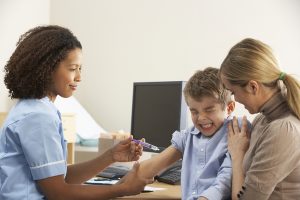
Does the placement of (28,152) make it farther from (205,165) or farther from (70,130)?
(70,130)

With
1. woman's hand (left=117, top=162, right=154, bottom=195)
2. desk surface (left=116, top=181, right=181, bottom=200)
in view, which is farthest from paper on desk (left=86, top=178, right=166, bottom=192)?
woman's hand (left=117, top=162, right=154, bottom=195)

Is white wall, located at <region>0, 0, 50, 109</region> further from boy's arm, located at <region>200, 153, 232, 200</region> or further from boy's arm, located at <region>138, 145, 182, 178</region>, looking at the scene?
boy's arm, located at <region>200, 153, 232, 200</region>

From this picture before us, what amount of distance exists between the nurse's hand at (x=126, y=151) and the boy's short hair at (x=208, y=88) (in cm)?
34

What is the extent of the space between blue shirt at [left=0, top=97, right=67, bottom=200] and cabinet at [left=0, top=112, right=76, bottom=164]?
1710 mm

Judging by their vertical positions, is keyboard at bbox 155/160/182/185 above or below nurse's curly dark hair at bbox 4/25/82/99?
below

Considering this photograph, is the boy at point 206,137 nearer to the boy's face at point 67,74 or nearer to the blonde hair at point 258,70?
the blonde hair at point 258,70

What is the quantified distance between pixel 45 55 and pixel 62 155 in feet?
1.15

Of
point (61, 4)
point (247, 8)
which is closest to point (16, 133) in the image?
point (247, 8)

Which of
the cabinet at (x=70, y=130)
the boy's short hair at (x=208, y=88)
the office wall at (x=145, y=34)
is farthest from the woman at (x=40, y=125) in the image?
the office wall at (x=145, y=34)

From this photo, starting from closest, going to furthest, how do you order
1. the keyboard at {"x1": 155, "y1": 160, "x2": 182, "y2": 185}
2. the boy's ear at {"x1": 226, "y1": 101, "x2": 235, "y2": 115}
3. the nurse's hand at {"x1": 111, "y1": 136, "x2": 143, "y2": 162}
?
the boy's ear at {"x1": 226, "y1": 101, "x2": 235, "y2": 115} → the nurse's hand at {"x1": 111, "y1": 136, "x2": 143, "y2": 162} → the keyboard at {"x1": 155, "y1": 160, "x2": 182, "y2": 185}

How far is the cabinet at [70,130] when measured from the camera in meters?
3.16

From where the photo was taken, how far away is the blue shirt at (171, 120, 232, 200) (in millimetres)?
1581

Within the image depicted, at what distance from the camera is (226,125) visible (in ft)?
5.71

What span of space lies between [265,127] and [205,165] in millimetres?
322
